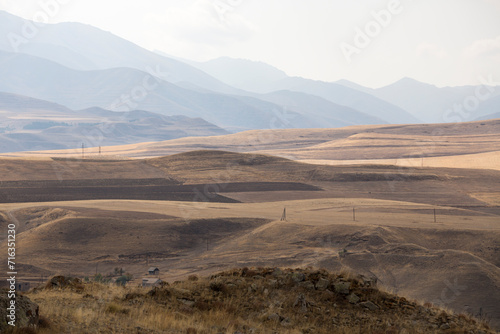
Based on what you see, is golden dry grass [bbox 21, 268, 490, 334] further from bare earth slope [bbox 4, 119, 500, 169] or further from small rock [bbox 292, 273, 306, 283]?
bare earth slope [bbox 4, 119, 500, 169]

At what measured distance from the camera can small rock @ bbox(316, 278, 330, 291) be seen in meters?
14.8

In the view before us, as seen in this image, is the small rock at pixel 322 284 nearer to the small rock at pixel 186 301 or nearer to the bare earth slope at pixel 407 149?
the small rock at pixel 186 301

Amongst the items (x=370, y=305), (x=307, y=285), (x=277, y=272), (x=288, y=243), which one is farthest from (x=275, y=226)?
(x=370, y=305)

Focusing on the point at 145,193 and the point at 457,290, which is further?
the point at 145,193

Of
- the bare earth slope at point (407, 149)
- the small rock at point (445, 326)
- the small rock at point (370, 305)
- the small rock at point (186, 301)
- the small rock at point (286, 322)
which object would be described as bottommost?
the small rock at point (445, 326)

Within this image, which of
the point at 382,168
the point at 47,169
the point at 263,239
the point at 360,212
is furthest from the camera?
the point at 382,168

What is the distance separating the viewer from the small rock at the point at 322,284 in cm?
1476

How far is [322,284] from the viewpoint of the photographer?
584 inches

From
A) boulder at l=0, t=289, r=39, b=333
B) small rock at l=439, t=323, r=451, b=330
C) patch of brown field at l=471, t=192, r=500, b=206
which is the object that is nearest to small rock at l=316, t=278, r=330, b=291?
small rock at l=439, t=323, r=451, b=330

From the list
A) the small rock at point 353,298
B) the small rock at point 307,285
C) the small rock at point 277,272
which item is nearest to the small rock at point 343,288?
the small rock at point 353,298

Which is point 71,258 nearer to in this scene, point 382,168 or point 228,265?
point 228,265

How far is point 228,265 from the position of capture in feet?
129

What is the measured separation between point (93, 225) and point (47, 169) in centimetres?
4168

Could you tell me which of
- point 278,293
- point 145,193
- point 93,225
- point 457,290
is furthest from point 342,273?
point 145,193
